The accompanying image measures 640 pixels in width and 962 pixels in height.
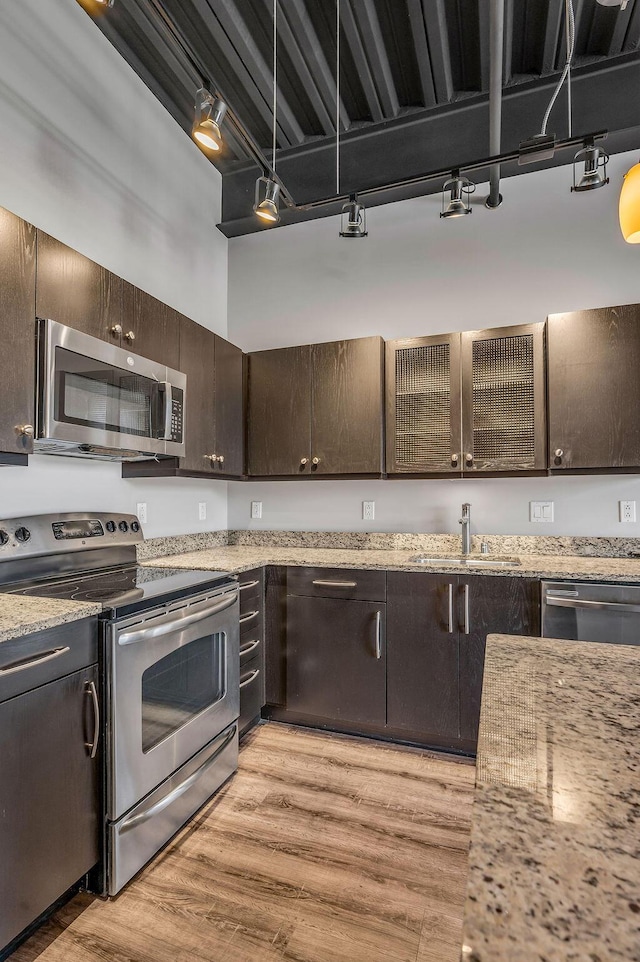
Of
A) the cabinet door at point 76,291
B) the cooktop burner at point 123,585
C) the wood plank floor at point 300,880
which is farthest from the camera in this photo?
the cabinet door at point 76,291

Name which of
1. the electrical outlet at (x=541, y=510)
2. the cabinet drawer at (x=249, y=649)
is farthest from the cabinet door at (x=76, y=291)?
the electrical outlet at (x=541, y=510)

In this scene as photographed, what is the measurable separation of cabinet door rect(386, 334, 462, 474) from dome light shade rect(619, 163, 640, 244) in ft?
4.98

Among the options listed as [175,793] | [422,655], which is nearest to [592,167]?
[422,655]

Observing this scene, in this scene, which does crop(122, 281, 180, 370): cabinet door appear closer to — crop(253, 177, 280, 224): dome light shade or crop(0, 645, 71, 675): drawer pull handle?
crop(253, 177, 280, 224): dome light shade

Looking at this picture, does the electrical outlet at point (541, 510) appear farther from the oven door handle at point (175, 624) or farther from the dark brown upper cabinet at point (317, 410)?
the oven door handle at point (175, 624)

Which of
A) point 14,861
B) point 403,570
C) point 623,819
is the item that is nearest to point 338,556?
point 403,570

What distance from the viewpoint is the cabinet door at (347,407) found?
2926 mm

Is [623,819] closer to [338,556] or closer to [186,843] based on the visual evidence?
[186,843]

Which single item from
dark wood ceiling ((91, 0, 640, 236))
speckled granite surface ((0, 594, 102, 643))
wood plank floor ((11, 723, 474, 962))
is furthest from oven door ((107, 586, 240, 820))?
dark wood ceiling ((91, 0, 640, 236))

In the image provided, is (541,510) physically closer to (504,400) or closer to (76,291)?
(504,400)

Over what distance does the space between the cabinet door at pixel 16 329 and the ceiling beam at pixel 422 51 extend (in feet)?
6.50

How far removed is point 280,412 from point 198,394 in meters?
0.56

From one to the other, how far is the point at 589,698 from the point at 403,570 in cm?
178

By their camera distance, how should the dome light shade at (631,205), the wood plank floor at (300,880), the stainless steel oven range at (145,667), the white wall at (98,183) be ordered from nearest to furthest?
the dome light shade at (631,205) → the wood plank floor at (300,880) → the stainless steel oven range at (145,667) → the white wall at (98,183)
